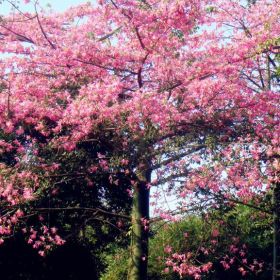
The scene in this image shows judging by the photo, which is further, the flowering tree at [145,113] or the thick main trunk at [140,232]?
the thick main trunk at [140,232]

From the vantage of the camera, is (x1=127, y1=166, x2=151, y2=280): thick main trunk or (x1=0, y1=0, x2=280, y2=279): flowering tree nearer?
(x1=0, y1=0, x2=280, y2=279): flowering tree

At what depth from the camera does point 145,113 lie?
957 cm

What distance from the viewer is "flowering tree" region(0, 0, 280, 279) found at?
989cm

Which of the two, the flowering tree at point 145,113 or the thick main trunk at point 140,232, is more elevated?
the flowering tree at point 145,113

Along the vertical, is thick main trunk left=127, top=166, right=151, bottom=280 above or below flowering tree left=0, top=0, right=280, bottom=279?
below

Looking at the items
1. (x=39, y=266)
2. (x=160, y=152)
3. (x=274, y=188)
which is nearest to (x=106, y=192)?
(x=39, y=266)

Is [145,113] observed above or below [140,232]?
above

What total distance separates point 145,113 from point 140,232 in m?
3.76

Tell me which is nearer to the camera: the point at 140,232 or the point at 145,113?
the point at 145,113

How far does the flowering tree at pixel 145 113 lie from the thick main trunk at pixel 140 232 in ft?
0.09

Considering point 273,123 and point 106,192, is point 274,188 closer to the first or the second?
point 273,123

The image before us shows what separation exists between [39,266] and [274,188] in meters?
7.23

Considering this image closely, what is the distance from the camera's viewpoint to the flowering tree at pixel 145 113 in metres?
9.89

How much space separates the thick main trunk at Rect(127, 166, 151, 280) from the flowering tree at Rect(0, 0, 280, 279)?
0.03 metres
